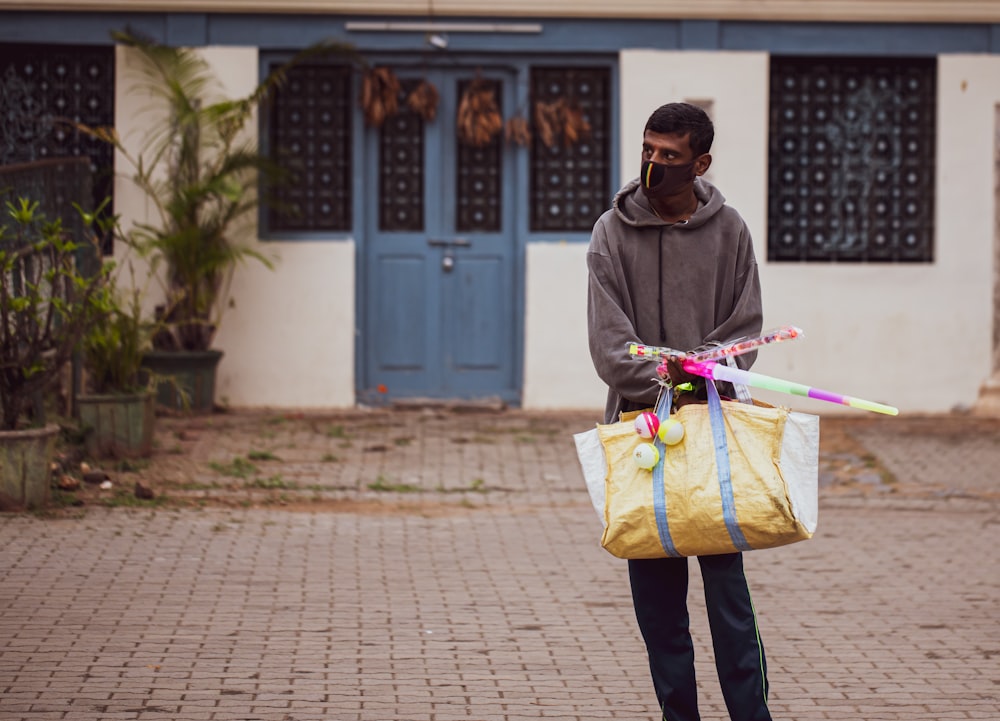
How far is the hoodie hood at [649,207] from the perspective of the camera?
4168 millimetres

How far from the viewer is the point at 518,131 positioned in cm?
1211

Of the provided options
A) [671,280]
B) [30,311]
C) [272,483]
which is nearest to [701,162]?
[671,280]

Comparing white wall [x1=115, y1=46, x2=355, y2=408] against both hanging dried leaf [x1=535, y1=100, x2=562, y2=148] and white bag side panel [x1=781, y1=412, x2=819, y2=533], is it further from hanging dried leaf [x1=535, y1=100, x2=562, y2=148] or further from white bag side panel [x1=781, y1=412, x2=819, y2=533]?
white bag side panel [x1=781, y1=412, x2=819, y2=533]

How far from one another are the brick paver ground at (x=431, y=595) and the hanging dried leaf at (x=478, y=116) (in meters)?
2.89

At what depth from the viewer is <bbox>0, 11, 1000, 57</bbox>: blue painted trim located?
11945 millimetres

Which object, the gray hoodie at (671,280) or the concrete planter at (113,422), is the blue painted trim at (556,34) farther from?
the gray hoodie at (671,280)

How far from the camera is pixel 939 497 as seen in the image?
30.8 ft

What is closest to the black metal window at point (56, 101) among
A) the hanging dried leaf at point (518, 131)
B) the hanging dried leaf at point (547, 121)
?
the hanging dried leaf at point (518, 131)

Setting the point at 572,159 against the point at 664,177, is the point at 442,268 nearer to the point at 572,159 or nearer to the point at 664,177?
the point at 572,159

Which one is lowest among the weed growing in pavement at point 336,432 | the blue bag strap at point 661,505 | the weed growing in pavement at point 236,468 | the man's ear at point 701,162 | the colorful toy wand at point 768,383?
the weed growing in pavement at point 236,468

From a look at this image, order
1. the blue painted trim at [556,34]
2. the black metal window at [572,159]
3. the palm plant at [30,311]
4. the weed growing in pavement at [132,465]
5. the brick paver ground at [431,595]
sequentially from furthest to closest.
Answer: the black metal window at [572,159] < the blue painted trim at [556,34] < the weed growing in pavement at [132,465] < the palm plant at [30,311] < the brick paver ground at [431,595]

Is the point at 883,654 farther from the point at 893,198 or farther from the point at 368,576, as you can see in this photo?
the point at 893,198

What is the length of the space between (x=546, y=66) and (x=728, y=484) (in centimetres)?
888

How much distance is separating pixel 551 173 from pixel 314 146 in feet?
6.51
